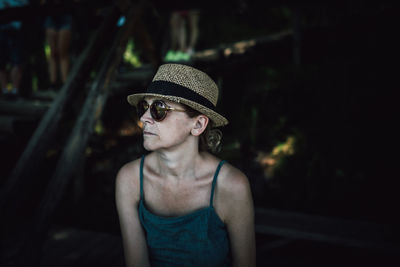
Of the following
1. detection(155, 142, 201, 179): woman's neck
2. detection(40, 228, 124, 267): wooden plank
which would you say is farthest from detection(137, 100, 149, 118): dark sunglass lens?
detection(40, 228, 124, 267): wooden plank

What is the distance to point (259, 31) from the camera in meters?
10.3

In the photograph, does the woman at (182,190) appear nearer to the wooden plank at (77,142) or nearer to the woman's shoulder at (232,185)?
the woman's shoulder at (232,185)

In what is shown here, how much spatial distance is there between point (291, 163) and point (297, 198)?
78 cm

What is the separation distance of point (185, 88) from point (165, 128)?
11.8 inches

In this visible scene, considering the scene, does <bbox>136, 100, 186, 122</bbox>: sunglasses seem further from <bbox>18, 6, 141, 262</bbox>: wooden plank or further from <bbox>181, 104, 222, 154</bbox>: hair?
<bbox>18, 6, 141, 262</bbox>: wooden plank

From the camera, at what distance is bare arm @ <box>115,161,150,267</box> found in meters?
1.96

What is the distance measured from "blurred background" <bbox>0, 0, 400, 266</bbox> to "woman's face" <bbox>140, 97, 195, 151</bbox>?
1142 mm

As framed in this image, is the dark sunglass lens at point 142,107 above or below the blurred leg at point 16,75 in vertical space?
below

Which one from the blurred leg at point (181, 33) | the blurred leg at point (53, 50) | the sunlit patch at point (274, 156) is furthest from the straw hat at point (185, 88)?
the blurred leg at point (181, 33)

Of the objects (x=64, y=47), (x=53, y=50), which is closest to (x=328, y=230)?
Result: (x=64, y=47)

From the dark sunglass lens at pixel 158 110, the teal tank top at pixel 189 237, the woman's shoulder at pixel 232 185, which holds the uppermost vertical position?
the dark sunglass lens at pixel 158 110

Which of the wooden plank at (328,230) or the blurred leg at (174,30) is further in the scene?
the blurred leg at (174,30)

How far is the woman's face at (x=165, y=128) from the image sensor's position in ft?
5.81

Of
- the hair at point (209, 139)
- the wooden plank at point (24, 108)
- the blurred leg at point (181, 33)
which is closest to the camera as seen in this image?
the hair at point (209, 139)
